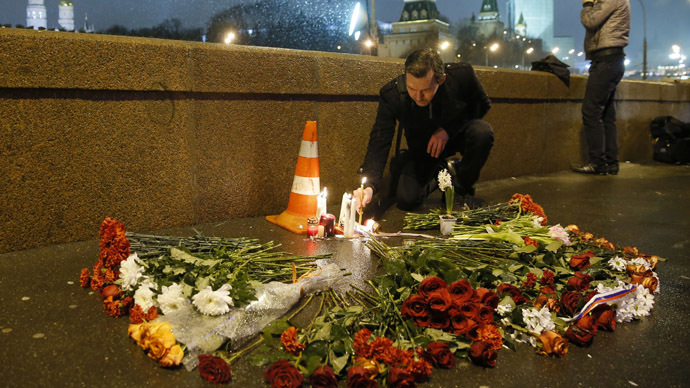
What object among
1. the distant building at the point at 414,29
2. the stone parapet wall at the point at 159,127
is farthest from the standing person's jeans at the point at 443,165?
the distant building at the point at 414,29

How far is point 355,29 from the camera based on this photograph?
13125 millimetres

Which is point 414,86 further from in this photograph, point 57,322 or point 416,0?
point 416,0

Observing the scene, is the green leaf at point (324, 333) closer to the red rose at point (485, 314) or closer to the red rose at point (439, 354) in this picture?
the red rose at point (439, 354)

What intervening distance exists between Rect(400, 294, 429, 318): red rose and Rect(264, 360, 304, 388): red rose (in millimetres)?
623

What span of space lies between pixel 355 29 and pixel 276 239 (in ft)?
33.6

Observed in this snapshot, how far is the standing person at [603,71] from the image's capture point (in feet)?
22.2

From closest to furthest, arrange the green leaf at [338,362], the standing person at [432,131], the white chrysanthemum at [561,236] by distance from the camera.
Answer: the green leaf at [338,362], the white chrysanthemum at [561,236], the standing person at [432,131]

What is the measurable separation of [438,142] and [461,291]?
249cm

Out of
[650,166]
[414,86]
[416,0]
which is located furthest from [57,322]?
[416,0]

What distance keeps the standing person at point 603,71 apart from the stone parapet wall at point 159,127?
3146 millimetres

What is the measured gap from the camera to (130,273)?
258cm

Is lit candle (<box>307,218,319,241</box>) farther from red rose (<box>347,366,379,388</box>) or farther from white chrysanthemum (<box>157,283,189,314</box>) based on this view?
red rose (<box>347,366,379,388</box>)

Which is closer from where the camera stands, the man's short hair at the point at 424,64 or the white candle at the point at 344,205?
the white candle at the point at 344,205

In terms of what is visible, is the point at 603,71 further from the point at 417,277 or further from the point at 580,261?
the point at 417,277
